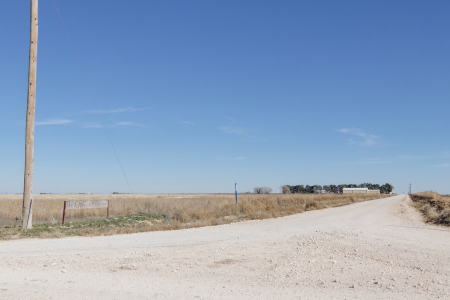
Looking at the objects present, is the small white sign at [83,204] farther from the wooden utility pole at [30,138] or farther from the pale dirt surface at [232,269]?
the pale dirt surface at [232,269]

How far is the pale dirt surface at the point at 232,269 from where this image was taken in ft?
20.1

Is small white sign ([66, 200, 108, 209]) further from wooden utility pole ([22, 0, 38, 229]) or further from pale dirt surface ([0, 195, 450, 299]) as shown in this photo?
pale dirt surface ([0, 195, 450, 299])

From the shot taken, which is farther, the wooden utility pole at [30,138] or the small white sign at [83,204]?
the small white sign at [83,204]

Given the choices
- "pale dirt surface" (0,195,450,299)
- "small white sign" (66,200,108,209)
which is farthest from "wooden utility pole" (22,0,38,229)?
"pale dirt surface" (0,195,450,299)

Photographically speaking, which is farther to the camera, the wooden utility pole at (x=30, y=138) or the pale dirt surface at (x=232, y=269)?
the wooden utility pole at (x=30, y=138)

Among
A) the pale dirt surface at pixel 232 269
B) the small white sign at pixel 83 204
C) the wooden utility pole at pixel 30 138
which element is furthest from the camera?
the small white sign at pixel 83 204

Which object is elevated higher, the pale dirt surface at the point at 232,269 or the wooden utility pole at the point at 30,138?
the wooden utility pole at the point at 30,138

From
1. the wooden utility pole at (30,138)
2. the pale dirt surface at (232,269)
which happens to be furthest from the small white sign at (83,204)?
the pale dirt surface at (232,269)

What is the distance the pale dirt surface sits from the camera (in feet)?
20.1

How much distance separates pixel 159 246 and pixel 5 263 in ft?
12.7

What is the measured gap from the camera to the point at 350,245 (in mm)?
9812

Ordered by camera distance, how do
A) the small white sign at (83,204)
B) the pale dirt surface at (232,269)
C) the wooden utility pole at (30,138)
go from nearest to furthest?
1. the pale dirt surface at (232,269)
2. the wooden utility pole at (30,138)
3. the small white sign at (83,204)

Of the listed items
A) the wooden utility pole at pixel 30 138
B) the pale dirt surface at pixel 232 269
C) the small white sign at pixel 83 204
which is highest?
the wooden utility pole at pixel 30 138

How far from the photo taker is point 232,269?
7703mm
